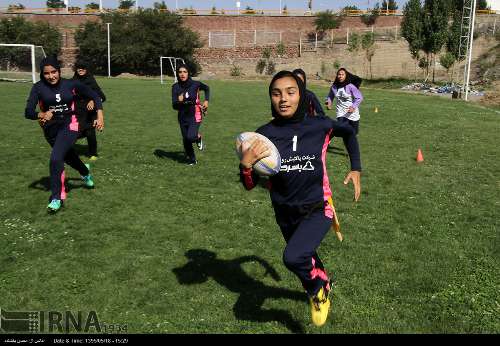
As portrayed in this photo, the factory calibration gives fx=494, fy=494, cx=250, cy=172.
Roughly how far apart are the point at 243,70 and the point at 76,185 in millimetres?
67010

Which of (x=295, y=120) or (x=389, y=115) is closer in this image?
(x=295, y=120)

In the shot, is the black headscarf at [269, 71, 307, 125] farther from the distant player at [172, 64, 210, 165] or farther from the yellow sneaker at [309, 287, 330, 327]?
the distant player at [172, 64, 210, 165]

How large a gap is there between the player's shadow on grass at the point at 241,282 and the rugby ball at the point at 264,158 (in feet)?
5.44

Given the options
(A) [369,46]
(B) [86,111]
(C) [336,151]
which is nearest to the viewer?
(B) [86,111]

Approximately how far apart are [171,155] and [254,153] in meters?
10.0

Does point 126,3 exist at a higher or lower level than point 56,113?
higher

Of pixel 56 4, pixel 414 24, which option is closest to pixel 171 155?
pixel 414 24

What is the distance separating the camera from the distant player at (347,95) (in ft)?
45.5

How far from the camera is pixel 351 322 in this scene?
520 centimetres

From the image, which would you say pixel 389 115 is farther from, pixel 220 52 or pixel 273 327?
pixel 220 52

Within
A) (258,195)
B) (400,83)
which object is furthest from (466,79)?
(258,195)

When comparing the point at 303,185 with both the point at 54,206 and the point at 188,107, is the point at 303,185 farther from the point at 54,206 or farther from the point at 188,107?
the point at 188,107

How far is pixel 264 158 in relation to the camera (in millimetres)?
4602

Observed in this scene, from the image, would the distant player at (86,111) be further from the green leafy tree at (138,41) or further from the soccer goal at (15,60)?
the green leafy tree at (138,41)
